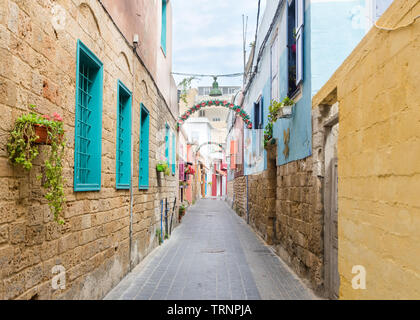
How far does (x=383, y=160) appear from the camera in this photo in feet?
8.86

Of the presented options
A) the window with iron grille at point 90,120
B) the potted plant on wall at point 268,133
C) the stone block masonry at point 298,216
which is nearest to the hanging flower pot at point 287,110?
the stone block masonry at point 298,216

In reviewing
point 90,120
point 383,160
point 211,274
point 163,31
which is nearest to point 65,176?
point 90,120

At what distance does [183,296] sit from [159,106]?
243 inches

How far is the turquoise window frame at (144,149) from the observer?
327 inches

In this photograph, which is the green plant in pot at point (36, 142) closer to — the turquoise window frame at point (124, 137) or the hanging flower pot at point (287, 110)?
the turquoise window frame at point (124, 137)

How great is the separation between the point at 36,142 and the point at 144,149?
5662 mm

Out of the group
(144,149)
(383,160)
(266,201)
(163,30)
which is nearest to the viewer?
(383,160)

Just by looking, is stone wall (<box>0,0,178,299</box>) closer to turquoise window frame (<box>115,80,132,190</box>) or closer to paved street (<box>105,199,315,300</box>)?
turquoise window frame (<box>115,80,132,190</box>)

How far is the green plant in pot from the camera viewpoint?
2814mm

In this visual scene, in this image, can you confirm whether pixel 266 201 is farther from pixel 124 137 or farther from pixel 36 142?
pixel 36 142

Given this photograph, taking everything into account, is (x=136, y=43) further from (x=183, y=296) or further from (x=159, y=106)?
(x=183, y=296)

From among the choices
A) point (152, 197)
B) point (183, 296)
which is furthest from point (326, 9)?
point (152, 197)

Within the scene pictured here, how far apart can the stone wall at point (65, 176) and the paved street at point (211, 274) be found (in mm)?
479

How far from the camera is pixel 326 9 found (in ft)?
19.4
